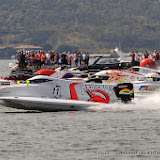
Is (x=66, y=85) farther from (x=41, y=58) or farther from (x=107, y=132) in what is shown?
(x=41, y=58)

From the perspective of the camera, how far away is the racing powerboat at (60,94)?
88.8 ft

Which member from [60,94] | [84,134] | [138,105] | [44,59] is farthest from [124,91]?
[44,59]

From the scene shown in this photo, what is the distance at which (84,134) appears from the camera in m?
23.0

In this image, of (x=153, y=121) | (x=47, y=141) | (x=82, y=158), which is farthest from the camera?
(x=153, y=121)

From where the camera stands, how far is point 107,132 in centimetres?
2336

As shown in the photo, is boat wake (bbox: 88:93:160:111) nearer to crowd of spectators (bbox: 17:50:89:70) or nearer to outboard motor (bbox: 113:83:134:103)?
outboard motor (bbox: 113:83:134:103)

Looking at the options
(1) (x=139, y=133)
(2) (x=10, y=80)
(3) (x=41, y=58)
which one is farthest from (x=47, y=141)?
(3) (x=41, y=58)

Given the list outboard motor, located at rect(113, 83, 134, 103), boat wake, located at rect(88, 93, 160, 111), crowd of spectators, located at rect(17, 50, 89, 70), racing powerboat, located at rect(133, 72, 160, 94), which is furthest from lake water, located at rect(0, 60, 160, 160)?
crowd of spectators, located at rect(17, 50, 89, 70)

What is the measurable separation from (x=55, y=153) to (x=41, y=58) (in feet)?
129

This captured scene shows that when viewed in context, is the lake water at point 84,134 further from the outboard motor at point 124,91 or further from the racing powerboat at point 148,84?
the racing powerboat at point 148,84

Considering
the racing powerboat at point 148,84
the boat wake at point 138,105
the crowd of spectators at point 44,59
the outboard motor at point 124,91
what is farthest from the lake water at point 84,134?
the crowd of spectators at point 44,59

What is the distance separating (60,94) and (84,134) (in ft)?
17.1

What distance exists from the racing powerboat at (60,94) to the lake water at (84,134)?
1.40 ft

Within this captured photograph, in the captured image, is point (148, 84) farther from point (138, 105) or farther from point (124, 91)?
point (124, 91)
